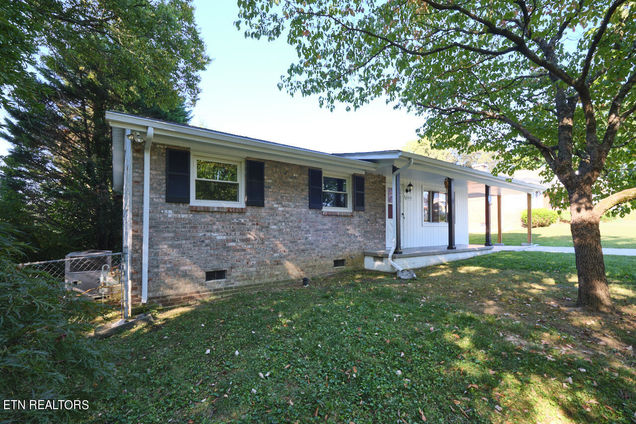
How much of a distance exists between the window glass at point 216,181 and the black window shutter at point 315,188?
2.02 metres

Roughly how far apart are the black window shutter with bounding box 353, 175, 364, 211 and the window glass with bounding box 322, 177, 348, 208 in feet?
0.92

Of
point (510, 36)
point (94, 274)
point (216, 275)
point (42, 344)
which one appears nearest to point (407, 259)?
point (216, 275)

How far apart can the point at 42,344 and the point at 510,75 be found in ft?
27.9

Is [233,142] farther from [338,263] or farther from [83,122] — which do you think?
[83,122]

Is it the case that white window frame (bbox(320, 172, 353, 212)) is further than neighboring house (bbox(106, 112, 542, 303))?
Yes

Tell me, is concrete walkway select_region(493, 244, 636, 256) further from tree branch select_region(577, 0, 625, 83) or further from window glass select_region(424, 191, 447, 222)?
tree branch select_region(577, 0, 625, 83)

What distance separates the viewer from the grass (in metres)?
2.47

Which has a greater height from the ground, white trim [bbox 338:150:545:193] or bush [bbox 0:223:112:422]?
white trim [bbox 338:150:545:193]

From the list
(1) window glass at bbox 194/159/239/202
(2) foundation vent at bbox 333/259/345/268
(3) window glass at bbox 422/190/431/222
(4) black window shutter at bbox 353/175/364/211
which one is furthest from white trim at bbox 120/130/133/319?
(3) window glass at bbox 422/190/431/222

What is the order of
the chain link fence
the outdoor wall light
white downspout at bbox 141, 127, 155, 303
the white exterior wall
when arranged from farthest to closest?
the white exterior wall → the chain link fence → white downspout at bbox 141, 127, 155, 303 → the outdoor wall light

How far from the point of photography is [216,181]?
6.05 metres

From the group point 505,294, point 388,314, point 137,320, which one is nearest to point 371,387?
point 388,314
